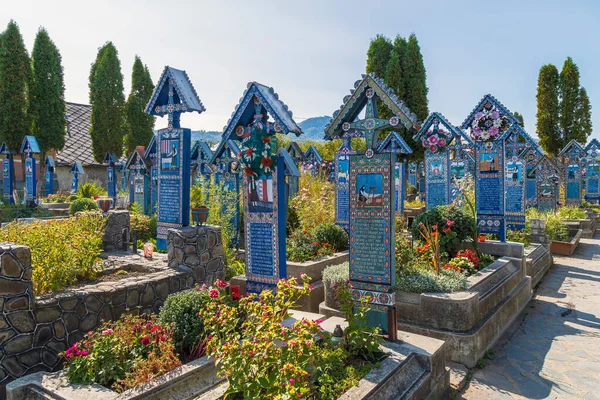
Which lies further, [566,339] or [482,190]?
[482,190]

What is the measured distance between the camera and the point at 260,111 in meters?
5.73

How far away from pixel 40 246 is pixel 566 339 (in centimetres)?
743

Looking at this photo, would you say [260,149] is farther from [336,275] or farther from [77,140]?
[77,140]

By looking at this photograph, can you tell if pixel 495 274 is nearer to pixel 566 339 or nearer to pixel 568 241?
pixel 566 339

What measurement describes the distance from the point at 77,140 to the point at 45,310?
2844 cm

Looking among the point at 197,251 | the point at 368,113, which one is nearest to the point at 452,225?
the point at 368,113

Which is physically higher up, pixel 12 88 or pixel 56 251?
pixel 12 88

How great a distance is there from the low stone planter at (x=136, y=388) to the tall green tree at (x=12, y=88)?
1972 centimetres

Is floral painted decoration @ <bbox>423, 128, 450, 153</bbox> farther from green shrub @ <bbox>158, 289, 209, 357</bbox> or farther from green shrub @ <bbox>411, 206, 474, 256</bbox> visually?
green shrub @ <bbox>158, 289, 209, 357</bbox>

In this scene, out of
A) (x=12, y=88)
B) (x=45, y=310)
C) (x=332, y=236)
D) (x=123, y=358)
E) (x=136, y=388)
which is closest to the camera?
(x=136, y=388)

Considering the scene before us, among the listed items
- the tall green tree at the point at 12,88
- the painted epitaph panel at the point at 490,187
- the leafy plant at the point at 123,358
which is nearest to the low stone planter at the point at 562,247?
the painted epitaph panel at the point at 490,187

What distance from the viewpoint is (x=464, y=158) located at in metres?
12.5

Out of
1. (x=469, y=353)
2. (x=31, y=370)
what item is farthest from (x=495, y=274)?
(x=31, y=370)

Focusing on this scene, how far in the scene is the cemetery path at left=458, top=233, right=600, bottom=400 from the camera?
4633mm
